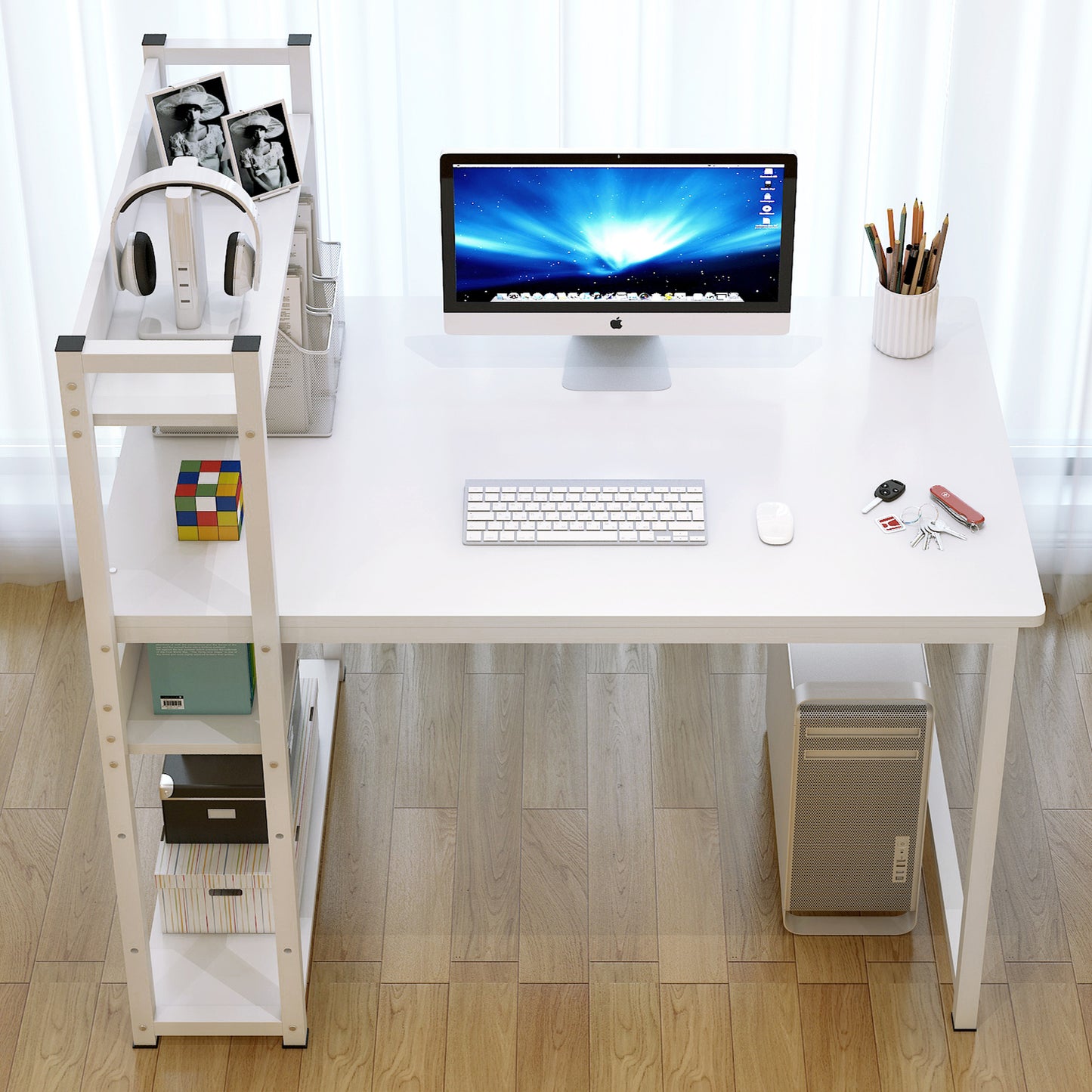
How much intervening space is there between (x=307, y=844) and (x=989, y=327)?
174cm

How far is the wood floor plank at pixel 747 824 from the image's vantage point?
2734mm

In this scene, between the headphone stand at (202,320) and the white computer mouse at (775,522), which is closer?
the headphone stand at (202,320)

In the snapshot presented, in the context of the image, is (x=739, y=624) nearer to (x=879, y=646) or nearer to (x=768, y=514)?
(x=768, y=514)

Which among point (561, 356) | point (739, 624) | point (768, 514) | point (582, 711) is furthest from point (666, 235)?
point (582, 711)

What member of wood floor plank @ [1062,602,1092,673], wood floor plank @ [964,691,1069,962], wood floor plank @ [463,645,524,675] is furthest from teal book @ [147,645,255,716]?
wood floor plank @ [1062,602,1092,673]

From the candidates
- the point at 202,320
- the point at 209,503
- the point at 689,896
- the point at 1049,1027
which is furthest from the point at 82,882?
the point at 1049,1027

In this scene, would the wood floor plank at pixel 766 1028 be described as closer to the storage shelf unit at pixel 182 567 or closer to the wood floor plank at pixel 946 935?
the wood floor plank at pixel 946 935

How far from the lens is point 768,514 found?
2365 mm

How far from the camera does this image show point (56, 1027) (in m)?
2.59

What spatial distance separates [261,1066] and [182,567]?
83cm

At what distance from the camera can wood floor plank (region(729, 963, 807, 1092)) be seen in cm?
252

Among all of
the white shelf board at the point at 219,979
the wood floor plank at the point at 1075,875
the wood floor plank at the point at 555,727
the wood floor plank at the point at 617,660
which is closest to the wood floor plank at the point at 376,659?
the wood floor plank at the point at 555,727

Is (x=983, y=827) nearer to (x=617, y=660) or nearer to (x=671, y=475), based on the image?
(x=671, y=475)

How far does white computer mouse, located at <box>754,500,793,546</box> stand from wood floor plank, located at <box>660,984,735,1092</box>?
798 millimetres
